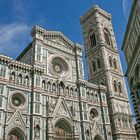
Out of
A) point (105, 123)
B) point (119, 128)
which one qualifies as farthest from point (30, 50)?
point (119, 128)

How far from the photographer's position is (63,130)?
101 feet

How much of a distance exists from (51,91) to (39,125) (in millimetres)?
6042

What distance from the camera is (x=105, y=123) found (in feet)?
116

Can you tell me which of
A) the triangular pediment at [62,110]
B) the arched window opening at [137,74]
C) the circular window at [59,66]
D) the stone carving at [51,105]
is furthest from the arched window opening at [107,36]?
the arched window opening at [137,74]

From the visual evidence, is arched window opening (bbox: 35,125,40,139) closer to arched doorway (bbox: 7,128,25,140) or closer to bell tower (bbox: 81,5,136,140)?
arched doorway (bbox: 7,128,25,140)

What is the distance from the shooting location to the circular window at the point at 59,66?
34.8 metres

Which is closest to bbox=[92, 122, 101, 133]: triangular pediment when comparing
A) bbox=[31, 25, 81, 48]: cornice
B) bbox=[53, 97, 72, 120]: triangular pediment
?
bbox=[53, 97, 72, 120]: triangular pediment

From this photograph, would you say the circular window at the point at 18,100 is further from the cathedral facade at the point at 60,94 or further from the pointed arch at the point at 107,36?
the pointed arch at the point at 107,36

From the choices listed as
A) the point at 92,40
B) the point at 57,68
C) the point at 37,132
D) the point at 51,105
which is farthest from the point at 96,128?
the point at 92,40

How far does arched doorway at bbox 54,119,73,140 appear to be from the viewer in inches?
1167

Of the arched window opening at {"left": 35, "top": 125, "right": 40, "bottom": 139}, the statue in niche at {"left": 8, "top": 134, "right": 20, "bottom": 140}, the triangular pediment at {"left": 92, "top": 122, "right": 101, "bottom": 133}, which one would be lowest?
the statue in niche at {"left": 8, "top": 134, "right": 20, "bottom": 140}

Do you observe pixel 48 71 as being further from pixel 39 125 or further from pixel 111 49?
pixel 111 49

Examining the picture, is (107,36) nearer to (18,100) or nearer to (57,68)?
(57,68)

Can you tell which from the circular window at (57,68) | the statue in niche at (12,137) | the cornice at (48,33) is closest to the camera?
the statue in niche at (12,137)
